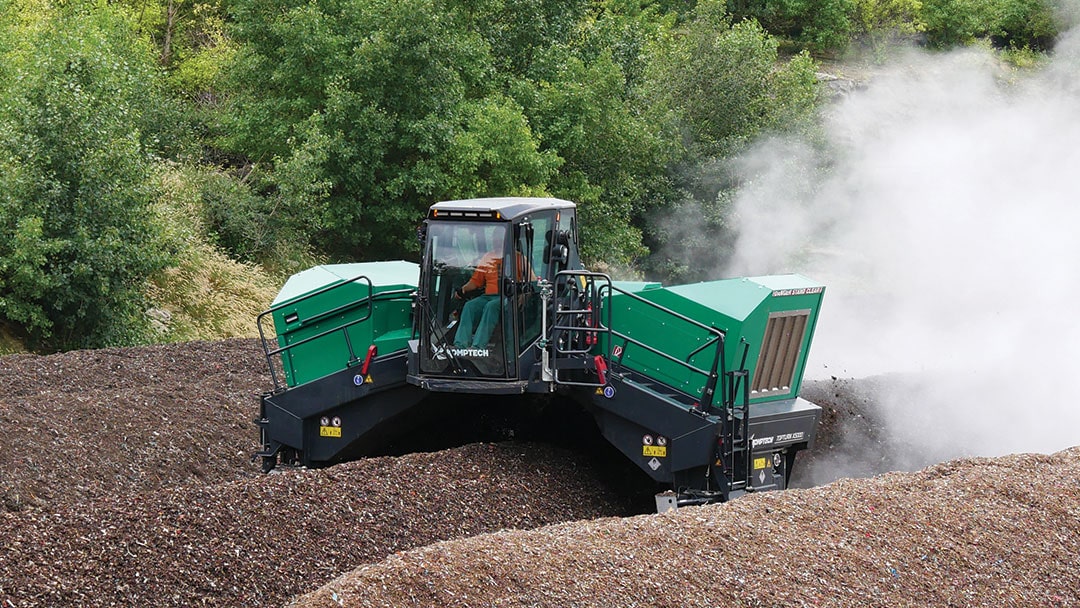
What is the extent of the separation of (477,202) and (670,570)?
427 cm

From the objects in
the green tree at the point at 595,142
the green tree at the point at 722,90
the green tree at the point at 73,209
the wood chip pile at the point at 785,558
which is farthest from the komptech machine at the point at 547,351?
the green tree at the point at 722,90

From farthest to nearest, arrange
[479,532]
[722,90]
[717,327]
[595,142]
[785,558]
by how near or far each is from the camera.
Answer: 1. [722,90]
2. [595,142]
3. [717,327]
4. [479,532]
5. [785,558]

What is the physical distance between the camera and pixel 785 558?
29.5ft

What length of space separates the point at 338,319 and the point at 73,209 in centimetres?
1150

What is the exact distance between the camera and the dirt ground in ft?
26.6

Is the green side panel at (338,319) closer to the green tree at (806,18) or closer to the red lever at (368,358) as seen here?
the red lever at (368,358)

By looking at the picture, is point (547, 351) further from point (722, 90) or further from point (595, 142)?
point (722, 90)

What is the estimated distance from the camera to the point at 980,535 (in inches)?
396

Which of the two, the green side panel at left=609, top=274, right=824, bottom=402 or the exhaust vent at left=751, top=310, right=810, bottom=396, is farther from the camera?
the exhaust vent at left=751, top=310, right=810, bottom=396

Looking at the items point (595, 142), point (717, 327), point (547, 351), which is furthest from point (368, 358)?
point (595, 142)

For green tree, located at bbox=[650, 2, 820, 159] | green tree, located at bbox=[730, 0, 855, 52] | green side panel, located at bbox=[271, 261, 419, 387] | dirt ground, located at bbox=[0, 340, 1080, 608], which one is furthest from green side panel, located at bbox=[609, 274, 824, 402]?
green tree, located at bbox=[730, 0, 855, 52]

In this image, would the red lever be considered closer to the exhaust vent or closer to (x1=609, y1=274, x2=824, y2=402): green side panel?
(x1=609, y1=274, x2=824, y2=402): green side panel

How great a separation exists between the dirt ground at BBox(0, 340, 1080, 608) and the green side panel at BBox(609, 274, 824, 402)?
1.24 meters

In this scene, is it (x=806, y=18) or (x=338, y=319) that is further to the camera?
(x=806, y=18)
